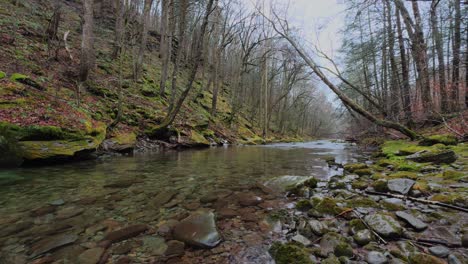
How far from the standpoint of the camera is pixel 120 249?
2.02m

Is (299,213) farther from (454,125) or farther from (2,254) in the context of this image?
(454,125)

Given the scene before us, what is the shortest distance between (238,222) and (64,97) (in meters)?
8.03

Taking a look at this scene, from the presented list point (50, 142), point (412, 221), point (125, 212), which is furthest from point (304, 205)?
point (50, 142)

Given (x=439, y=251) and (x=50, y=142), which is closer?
(x=439, y=251)

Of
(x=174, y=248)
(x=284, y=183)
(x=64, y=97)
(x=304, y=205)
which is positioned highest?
(x=64, y=97)

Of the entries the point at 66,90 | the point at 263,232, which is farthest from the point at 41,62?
the point at 263,232

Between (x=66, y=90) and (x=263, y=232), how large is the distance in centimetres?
926

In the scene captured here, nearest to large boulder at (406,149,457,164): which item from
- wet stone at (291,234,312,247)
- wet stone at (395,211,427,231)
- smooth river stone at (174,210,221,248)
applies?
wet stone at (395,211,427,231)

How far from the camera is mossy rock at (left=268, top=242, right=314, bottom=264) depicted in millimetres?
1735

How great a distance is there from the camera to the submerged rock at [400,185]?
303 cm

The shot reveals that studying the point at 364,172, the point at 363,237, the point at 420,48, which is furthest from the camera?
the point at 420,48

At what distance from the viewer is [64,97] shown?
766 centimetres

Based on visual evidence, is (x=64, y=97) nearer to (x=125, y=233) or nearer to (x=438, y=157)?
(x=125, y=233)

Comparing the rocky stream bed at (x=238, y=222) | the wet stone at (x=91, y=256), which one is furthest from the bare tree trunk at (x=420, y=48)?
the wet stone at (x=91, y=256)
